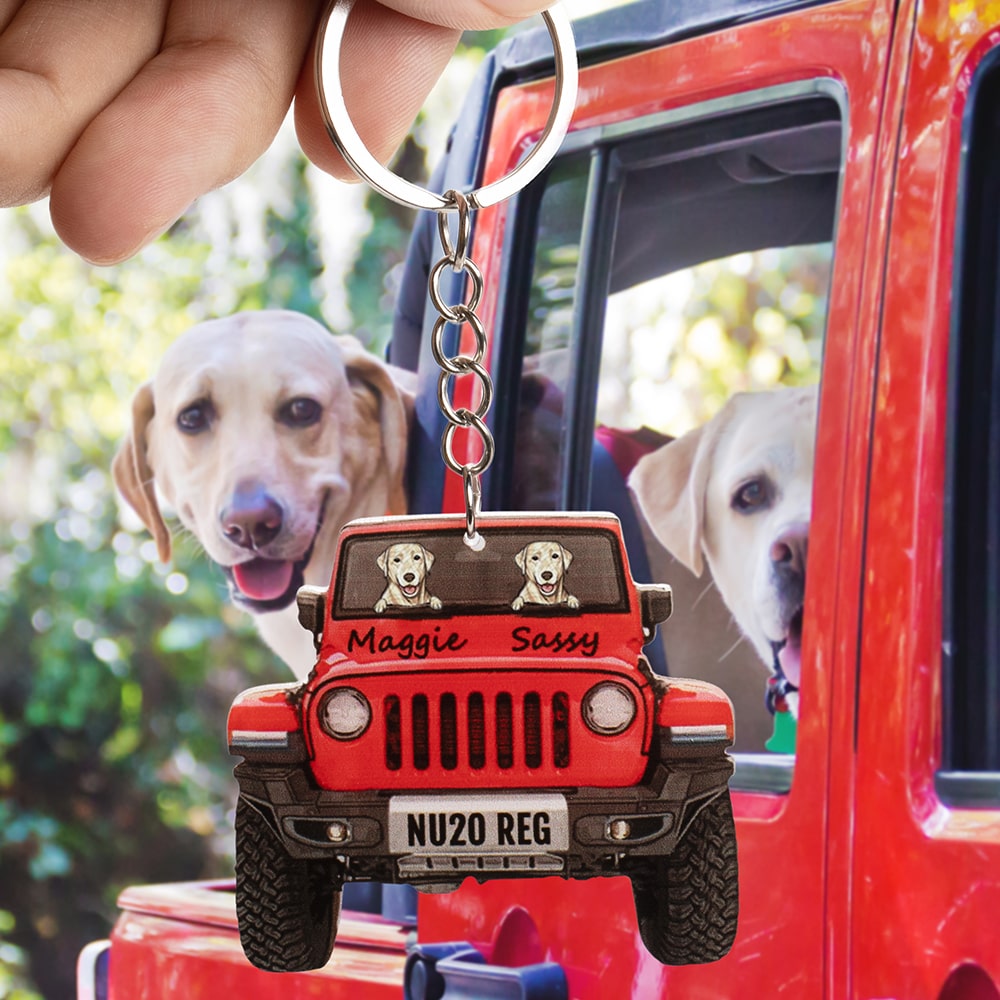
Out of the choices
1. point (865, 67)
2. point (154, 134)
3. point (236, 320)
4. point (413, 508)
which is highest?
point (865, 67)

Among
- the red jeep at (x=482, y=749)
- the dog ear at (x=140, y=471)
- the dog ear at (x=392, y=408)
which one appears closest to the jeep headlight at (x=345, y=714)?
the red jeep at (x=482, y=749)

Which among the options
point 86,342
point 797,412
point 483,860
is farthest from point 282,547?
point 86,342

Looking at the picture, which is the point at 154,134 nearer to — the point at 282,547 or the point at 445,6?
the point at 445,6

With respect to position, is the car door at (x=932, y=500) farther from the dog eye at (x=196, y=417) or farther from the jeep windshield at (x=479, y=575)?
the dog eye at (x=196, y=417)

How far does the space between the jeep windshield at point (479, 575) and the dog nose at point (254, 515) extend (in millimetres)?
803

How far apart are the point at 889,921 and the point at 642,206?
79 cm

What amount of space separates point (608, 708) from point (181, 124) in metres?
0.49

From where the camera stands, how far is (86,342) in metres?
2.84

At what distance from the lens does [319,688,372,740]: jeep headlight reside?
86cm

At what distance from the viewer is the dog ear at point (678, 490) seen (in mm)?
1428

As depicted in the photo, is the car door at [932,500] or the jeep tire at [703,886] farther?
the car door at [932,500]

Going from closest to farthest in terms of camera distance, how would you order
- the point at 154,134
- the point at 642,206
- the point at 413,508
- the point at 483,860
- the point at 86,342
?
1. the point at 483,860
2. the point at 154,134
3. the point at 642,206
4. the point at 413,508
5. the point at 86,342

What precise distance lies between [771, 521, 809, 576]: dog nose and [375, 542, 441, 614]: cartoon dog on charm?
0.53 meters

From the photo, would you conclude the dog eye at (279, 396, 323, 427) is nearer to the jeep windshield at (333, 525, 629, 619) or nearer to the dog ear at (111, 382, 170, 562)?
the dog ear at (111, 382, 170, 562)
